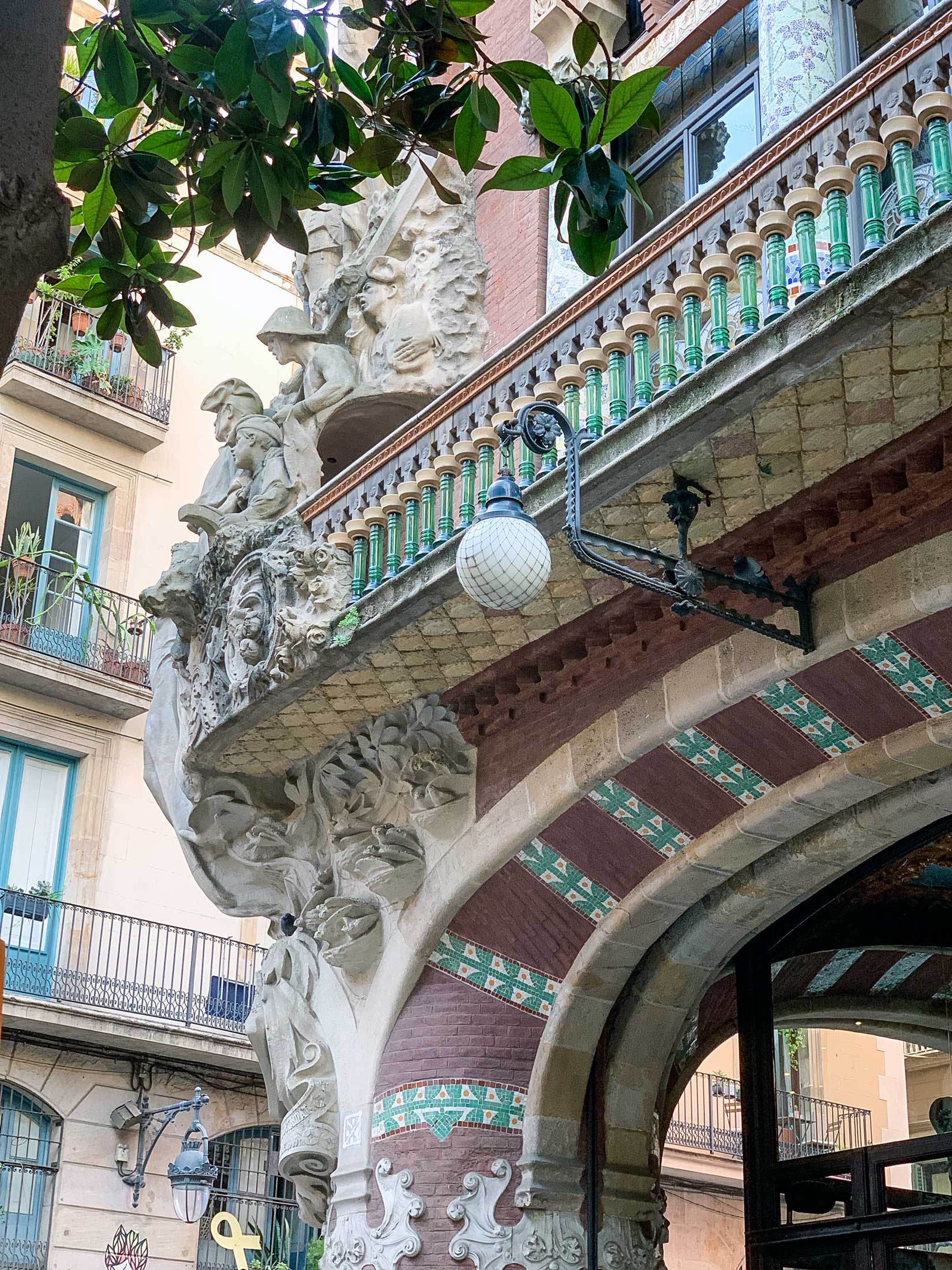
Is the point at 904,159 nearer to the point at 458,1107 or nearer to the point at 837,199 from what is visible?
the point at 837,199

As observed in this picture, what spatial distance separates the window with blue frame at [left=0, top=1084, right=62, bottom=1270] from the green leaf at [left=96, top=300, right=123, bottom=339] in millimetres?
12701

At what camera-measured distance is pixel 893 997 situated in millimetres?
10461

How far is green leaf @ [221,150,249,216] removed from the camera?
491cm

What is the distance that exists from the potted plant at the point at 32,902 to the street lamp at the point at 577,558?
36.9ft

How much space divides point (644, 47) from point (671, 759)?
5.29 meters

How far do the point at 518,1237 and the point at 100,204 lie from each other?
6133mm

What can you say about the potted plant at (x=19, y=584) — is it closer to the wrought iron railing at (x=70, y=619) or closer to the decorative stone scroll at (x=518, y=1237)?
the wrought iron railing at (x=70, y=619)

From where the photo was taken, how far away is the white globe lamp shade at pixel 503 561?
634cm

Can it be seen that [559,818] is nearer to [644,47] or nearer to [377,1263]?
[377,1263]

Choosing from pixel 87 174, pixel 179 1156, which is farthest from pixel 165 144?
pixel 179 1156

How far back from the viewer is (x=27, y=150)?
3027 millimetres

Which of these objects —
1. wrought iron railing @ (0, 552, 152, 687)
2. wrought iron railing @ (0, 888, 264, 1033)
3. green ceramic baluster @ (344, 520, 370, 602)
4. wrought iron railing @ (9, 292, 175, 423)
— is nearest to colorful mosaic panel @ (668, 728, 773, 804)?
green ceramic baluster @ (344, 520, 370, 602)

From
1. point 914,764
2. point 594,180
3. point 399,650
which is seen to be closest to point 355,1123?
point 399,650

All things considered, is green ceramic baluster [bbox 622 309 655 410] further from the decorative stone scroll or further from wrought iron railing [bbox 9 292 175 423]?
wrought iron railing [bbox 9 292 175 423]
